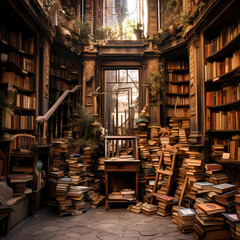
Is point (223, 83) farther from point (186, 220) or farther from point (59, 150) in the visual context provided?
point (59, 150)

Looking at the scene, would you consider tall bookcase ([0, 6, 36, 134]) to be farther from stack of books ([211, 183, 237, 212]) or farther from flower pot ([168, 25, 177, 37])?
stack of books ([211, 183, 237, 212])

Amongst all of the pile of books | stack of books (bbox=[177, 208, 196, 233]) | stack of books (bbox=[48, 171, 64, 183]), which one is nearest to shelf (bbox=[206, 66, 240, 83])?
the pile of books

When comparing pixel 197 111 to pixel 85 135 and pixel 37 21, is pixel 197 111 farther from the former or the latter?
pixel 37 21

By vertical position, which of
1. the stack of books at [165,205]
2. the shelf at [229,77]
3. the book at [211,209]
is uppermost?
the shelf at [229,77]

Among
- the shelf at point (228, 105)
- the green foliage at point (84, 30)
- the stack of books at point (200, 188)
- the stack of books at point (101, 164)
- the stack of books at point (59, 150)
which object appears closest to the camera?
the stack of books at point (200, 188)

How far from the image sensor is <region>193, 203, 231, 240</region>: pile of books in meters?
2.65

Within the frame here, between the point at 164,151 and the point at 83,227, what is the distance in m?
2.03

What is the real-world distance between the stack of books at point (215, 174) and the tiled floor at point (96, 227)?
2.94 ft

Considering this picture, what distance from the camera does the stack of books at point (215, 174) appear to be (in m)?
3.35

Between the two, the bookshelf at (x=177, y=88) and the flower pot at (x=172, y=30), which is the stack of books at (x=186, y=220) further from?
Answer: the flower pot at (x=172, y=30)

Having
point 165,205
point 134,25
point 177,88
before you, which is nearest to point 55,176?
point 165,205

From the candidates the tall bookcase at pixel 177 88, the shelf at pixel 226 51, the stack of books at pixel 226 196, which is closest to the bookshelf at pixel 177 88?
the tall bookcase at pixel 177 88

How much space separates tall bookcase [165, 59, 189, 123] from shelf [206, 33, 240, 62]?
195 centimetres

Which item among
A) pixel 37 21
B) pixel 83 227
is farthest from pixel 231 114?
pixel 37 21
